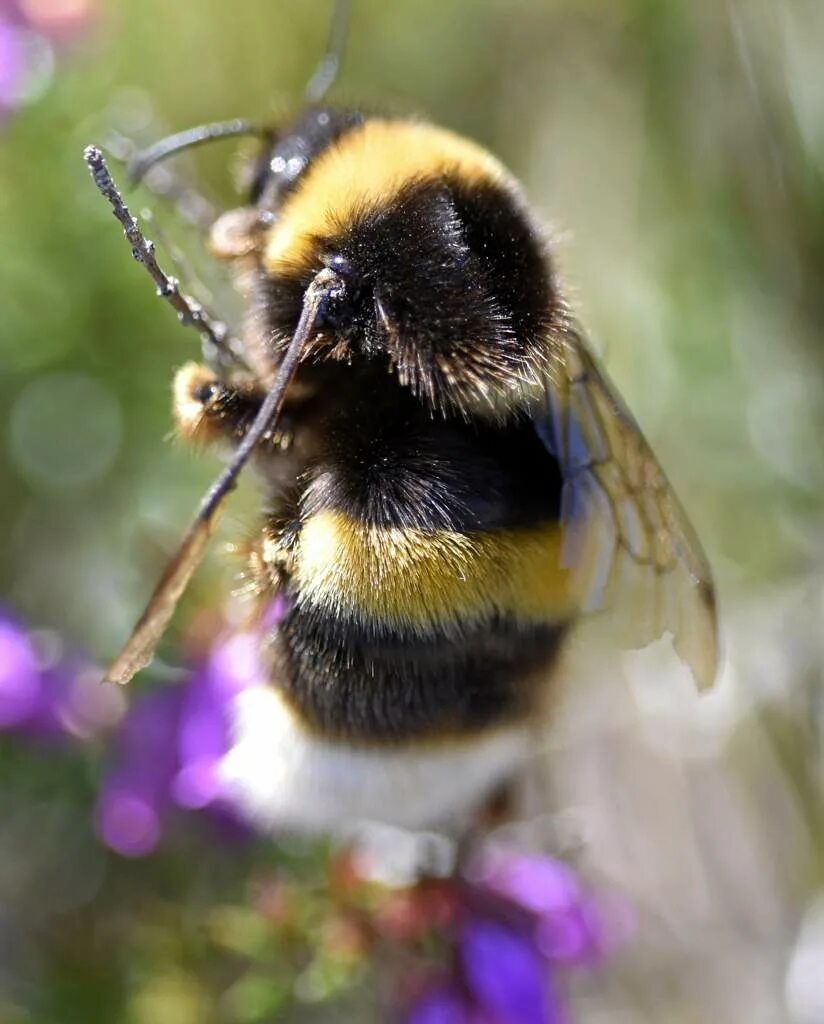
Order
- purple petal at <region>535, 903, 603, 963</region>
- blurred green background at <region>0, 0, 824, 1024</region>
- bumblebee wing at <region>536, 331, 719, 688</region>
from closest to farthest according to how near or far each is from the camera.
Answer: bumblebee wing at <region>536, 331, 719, 688</region>, purple petal at <region>535, 903, 603, 963</region>, blurred green background at <region>0, 0, 824, 1024</region>

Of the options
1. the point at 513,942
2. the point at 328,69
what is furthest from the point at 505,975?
the point at 328,69

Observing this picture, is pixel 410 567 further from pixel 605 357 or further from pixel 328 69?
pixel 605 357

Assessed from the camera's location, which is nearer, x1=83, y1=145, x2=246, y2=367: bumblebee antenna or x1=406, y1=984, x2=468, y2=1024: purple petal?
x1=83, y1=145, x2=246, y2=367: bumblebee antenna

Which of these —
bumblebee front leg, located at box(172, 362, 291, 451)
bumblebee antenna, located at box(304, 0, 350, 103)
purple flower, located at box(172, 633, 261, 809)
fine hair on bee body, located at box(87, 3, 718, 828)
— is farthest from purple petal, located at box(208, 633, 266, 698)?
bumblebee antenna, located at box(304, 0, 350, 103)

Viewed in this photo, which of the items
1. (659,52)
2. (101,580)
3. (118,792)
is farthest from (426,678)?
(659,52)

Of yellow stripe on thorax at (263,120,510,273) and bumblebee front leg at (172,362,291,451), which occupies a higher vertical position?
yellow stripe on thorax at (263,120,510,273)

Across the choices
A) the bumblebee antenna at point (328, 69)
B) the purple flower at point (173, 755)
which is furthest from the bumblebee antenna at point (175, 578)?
the bumblebee antenna at point (328, 69)

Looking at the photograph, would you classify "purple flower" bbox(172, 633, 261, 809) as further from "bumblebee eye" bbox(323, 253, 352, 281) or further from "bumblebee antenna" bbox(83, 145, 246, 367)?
"bumblebee eye" bbox(323, 253, 352, 281)

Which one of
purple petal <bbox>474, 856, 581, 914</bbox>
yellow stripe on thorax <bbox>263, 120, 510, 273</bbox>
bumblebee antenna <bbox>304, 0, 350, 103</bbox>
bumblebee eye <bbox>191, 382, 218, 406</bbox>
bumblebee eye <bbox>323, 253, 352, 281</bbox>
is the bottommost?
purple petal <bbox>474, 856, 581, 914</bbox>
